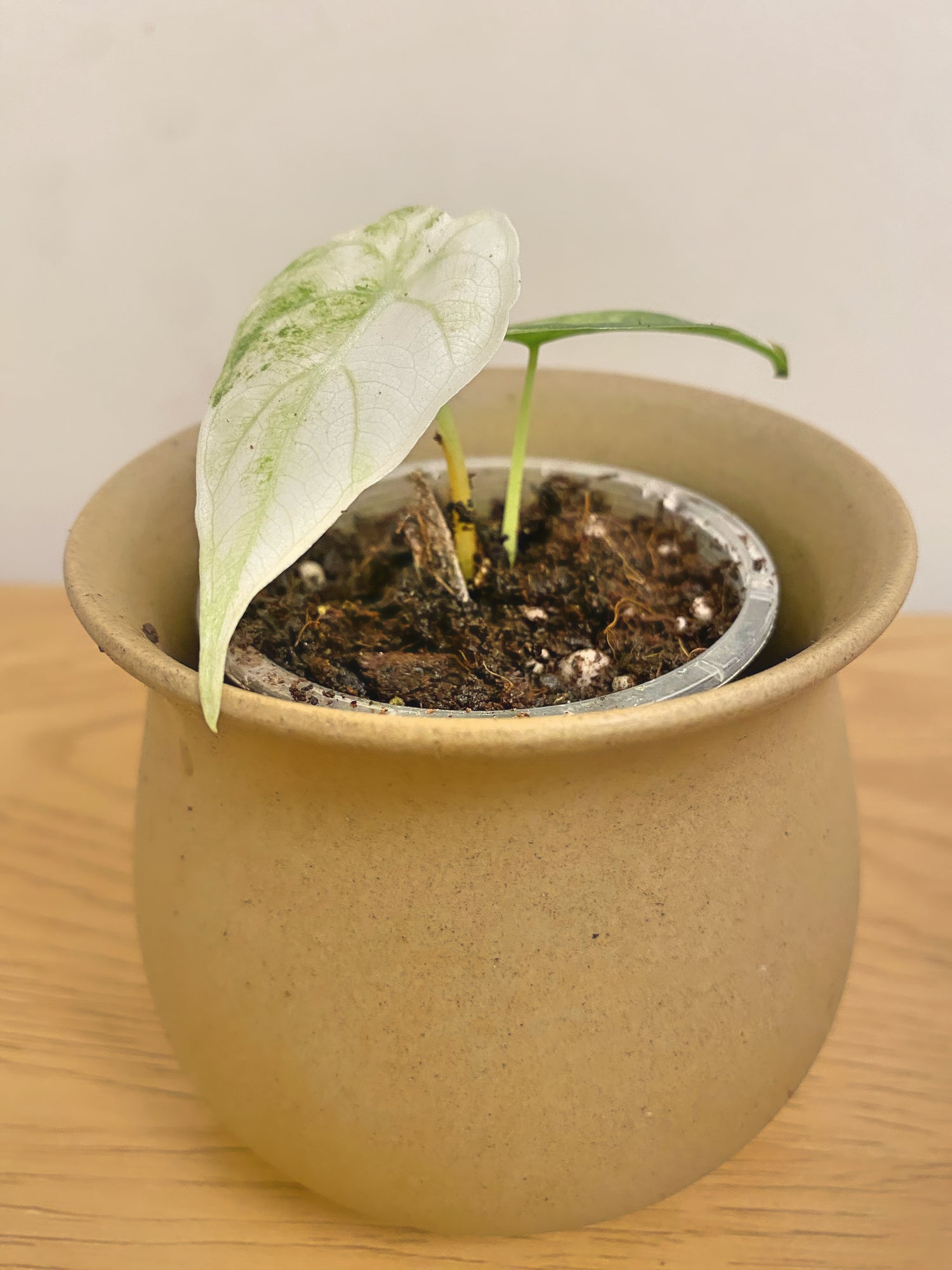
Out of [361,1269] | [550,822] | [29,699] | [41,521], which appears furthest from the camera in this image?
[41,521]

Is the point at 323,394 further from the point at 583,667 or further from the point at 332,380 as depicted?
the point at 583,667

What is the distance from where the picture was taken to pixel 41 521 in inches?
42.2

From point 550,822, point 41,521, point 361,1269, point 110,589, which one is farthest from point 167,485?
point 41,521

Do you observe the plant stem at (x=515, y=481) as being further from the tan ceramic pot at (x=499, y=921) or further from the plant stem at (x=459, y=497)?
the tan ceramic pot at (x=499, y=921)

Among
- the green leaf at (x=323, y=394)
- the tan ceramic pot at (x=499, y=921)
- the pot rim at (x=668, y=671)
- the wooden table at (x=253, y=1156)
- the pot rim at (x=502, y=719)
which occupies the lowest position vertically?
the wooden table at (x=253, y=1156)

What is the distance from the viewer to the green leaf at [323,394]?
33cm

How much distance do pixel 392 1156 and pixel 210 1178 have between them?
16 centimetres

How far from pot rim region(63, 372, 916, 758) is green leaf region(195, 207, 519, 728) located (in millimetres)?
22

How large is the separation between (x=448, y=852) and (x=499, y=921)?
0.10 ft

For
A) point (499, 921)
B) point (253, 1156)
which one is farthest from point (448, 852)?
point (253, 1156)

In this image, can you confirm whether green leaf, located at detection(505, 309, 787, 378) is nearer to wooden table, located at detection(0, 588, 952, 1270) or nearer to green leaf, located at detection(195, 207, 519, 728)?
green leaf, located at detection(195, 207, 519, 728)

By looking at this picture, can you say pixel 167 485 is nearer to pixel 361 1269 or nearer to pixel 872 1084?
pixel 361 1269

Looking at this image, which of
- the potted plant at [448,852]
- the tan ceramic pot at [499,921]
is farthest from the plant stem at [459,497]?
the tan ceramic pot at [499,921]

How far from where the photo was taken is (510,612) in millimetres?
478
